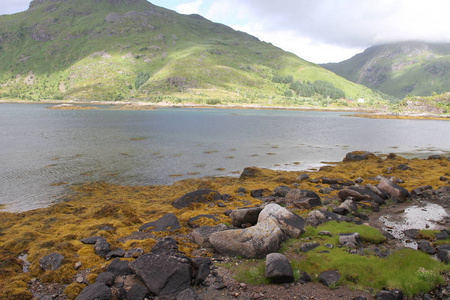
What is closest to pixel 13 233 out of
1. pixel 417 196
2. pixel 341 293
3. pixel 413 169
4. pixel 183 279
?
pixel 183 279

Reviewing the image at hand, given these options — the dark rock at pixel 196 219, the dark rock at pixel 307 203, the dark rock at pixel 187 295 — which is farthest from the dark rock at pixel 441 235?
the dark rock at pixel 187 295

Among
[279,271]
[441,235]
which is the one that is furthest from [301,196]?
[279,271]

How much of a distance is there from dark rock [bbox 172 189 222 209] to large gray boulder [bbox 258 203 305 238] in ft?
23.9

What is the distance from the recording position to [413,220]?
16.0 metres

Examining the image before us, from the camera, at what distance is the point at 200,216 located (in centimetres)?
1672

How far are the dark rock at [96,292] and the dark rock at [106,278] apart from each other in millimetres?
423

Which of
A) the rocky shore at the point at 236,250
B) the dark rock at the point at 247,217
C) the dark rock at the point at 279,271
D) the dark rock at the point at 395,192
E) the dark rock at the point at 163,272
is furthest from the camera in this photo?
the dark rock at the point at 395,192

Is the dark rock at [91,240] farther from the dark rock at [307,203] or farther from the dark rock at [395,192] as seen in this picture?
the dark rock at [395,192]

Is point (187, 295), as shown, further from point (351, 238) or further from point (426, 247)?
point (426, 247)

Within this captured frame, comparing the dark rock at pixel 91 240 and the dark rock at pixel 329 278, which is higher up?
the dark rock at pixel 329 278

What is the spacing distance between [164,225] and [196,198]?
18.8 feet

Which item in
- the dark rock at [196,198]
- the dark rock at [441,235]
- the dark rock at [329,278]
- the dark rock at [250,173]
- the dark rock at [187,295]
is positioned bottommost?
the dark rock at [250,173]

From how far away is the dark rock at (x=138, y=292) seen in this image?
30.4 ft

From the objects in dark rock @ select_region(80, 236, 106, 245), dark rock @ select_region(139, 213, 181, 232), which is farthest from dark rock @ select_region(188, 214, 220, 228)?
dark rock @ select_region(80, 236, 106, 245)
